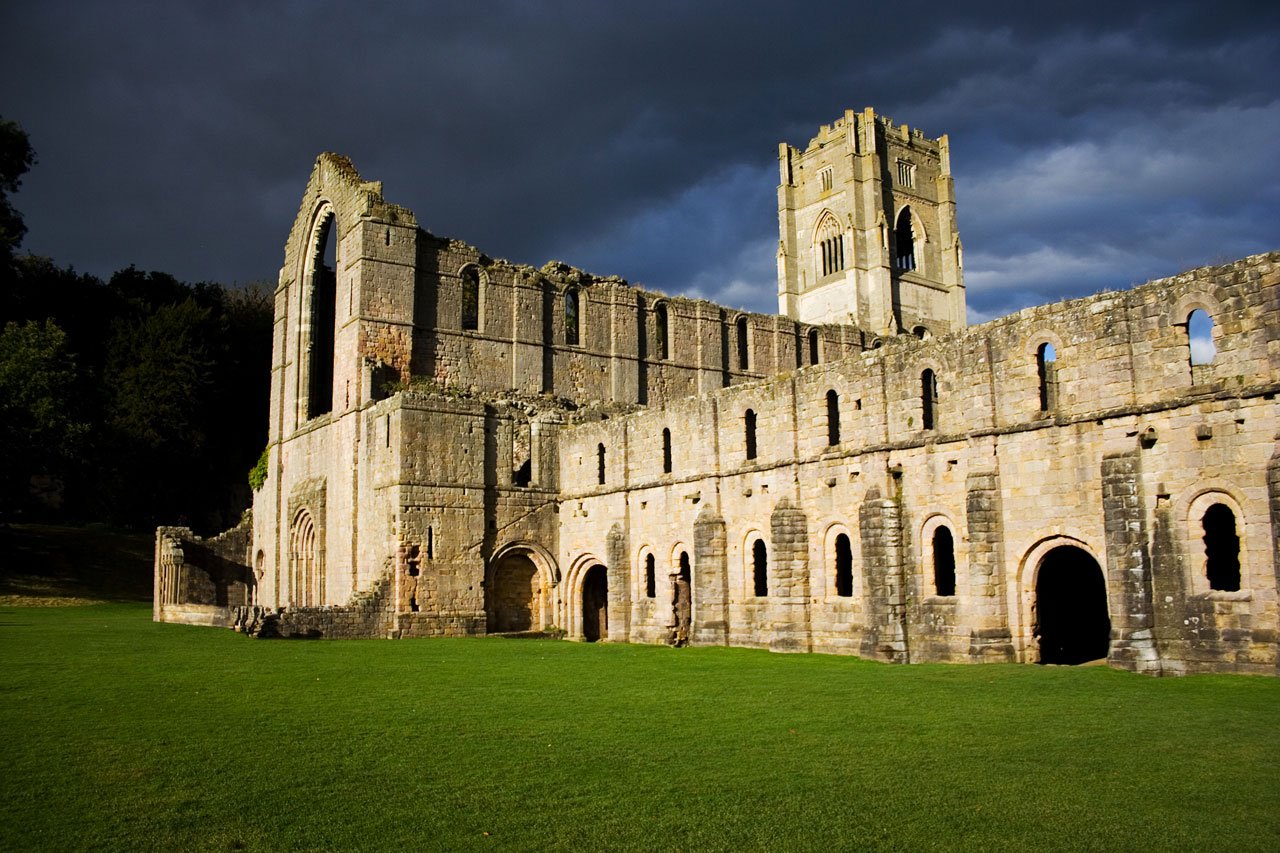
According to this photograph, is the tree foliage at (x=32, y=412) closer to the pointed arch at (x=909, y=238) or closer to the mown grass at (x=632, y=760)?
the mown grass at (x=632, y=760)

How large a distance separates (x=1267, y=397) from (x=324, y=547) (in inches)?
1082

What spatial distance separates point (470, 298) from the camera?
1503 inches

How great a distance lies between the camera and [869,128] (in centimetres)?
5853

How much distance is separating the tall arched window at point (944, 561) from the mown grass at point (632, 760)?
3652mm

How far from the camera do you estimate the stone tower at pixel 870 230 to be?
56531mm

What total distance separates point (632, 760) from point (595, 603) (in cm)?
2250

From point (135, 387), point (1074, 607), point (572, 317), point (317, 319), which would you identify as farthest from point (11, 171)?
point (1074, 607)

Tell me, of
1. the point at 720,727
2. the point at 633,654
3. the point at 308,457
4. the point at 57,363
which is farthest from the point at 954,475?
the point at 57,363

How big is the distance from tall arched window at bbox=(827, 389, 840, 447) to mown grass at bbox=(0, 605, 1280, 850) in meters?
7.14

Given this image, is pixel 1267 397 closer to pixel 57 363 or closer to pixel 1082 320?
pixel 1082 320

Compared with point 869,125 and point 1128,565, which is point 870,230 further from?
point 1128,565

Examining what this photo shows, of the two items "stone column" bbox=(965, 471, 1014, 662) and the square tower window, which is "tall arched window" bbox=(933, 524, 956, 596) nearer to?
"stone column" bbox=(965, 471, 1014, 662)

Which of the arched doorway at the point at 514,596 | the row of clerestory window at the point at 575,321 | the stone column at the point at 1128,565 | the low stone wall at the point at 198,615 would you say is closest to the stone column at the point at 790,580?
the stone column at the point at 1128,565

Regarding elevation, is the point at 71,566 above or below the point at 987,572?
above
